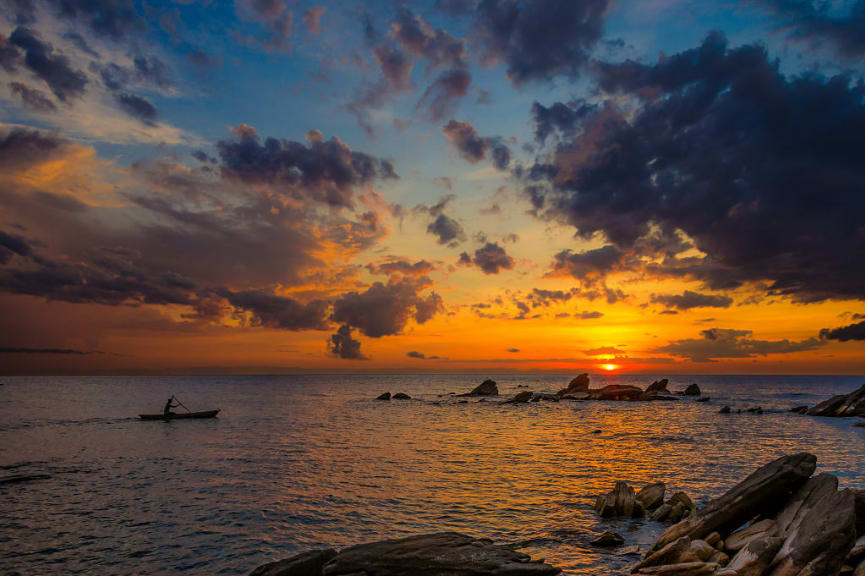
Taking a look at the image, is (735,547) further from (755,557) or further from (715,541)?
(755,557)

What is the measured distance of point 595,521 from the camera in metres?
23.3

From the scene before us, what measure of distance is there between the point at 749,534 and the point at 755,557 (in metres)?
2.63

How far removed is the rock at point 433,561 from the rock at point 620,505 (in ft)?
32.3

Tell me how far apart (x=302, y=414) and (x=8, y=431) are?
41.6 m

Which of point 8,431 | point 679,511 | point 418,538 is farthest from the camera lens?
point 8,431

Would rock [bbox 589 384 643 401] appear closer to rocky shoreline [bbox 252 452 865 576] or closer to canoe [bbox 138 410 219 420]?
canoe [bbox 138 410 219 420]

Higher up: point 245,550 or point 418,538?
point 418,538

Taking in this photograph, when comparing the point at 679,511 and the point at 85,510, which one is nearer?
the point at 679,511

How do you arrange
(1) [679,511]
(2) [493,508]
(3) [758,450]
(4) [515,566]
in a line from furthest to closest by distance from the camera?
(3) [758,450]
(2) [493,508]
(1) [679,511]
(4) [515,566]

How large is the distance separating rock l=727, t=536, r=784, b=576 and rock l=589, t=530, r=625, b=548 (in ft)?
18.9

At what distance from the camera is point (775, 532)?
15.3 m

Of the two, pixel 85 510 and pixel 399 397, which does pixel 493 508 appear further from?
pixel 399 397

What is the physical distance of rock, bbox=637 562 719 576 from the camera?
13617mm

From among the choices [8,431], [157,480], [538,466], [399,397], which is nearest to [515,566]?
[538,466]
